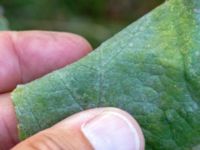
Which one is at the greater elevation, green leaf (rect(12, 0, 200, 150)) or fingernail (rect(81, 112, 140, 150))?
green leaf (rect(12, 0, 200, 150))

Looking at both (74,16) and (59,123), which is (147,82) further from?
(74,16)

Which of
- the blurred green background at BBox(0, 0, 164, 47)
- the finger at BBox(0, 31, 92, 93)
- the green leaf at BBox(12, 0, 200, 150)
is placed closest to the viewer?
the green leaf at BBox(12, 0, 200, 150)

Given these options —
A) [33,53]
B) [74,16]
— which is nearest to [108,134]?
[33,53]

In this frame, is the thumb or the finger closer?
the thumb

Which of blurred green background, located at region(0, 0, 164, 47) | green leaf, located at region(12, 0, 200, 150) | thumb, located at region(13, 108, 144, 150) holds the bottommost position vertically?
blurred green background, located at region(0, 0, 164, 47)

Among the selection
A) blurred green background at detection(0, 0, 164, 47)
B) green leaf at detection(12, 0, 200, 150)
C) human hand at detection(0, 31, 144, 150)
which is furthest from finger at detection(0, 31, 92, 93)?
blurred green background at detection(0, 0, 164, 47)

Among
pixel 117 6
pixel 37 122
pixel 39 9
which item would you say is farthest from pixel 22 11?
pixel 37 122

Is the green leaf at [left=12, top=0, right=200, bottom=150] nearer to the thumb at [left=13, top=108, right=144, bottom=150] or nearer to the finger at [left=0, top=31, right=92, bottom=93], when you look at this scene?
the thumb at [left=13, top=108, right=144, bottom=150]

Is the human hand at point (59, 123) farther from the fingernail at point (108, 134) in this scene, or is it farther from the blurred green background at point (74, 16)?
the blurred green background at point (74, 16)

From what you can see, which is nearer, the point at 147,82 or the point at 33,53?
the point at 147,82

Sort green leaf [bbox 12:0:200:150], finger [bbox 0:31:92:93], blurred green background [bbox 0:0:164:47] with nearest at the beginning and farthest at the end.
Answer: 1. green leaf [bbox 12:0:200:150]
2. finger [bbox 0:31:92:93]
3. blurred green background [bbox 0:0:164:47]
